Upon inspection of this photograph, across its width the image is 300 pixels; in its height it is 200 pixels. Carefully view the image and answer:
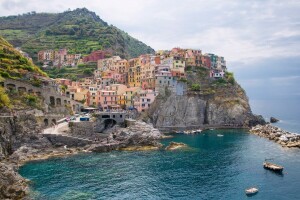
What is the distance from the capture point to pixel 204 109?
117m

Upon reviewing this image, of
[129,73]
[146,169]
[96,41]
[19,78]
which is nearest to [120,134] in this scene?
[146,169]

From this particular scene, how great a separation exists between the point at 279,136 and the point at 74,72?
280ft

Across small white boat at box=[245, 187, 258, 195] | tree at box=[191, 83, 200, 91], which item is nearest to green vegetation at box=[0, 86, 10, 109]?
small white boat at box=[245, 187, 258, 195]

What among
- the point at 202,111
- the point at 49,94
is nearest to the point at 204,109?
the point at 202,111

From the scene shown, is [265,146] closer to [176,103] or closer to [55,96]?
[176,103]

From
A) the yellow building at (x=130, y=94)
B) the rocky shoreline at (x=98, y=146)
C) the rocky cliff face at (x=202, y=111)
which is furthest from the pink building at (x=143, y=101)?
the rocky shoreline at (x=98, y=146)

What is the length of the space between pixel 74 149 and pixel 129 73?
188 ft

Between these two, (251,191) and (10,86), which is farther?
(10,86)

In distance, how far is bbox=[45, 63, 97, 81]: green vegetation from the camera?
139375mm

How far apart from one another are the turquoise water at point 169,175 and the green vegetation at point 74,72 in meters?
70.1

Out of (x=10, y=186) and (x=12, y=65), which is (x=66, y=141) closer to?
(x=10, y=186)

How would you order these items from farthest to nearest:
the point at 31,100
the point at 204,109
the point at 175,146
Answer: the point at 204,109 → the point at 31,100 → the point at 175,146

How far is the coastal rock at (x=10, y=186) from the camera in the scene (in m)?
47.0

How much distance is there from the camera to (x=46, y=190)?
51.2 metres
